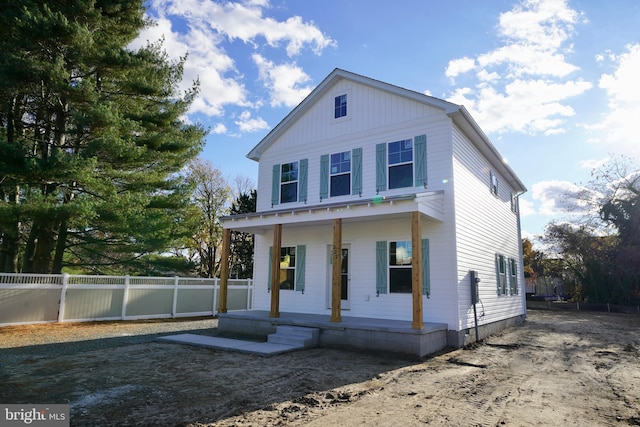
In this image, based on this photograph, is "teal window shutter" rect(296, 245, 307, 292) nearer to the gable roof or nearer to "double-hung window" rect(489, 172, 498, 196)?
the gable roof

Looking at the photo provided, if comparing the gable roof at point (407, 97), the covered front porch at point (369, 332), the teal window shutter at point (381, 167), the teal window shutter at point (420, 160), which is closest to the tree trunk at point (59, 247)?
the gable roof at point (407, 97)

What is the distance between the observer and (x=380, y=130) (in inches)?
429

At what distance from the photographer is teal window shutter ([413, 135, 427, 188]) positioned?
997 centimetres

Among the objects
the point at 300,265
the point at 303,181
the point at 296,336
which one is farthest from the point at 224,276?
the point at 303,181

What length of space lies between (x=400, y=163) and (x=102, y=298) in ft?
35.1

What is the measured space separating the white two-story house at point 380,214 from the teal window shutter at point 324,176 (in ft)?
0.11

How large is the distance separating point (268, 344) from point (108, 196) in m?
7.51

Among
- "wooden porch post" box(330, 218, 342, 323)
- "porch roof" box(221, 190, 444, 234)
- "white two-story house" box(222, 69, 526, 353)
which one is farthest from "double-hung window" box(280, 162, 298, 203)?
"wooden porch post" box(330, 218, 342, 323)

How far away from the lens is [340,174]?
37.4 ft

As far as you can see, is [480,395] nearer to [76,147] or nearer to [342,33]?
[342,33]

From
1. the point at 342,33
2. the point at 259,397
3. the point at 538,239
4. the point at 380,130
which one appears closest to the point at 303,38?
the point at 342,33

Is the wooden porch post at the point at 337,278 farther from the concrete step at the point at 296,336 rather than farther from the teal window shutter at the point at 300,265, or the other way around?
the teal window shutter at the point at 300,265

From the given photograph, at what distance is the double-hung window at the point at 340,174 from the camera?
11.2 m

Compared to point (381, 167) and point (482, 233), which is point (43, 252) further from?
point (482, 233)
